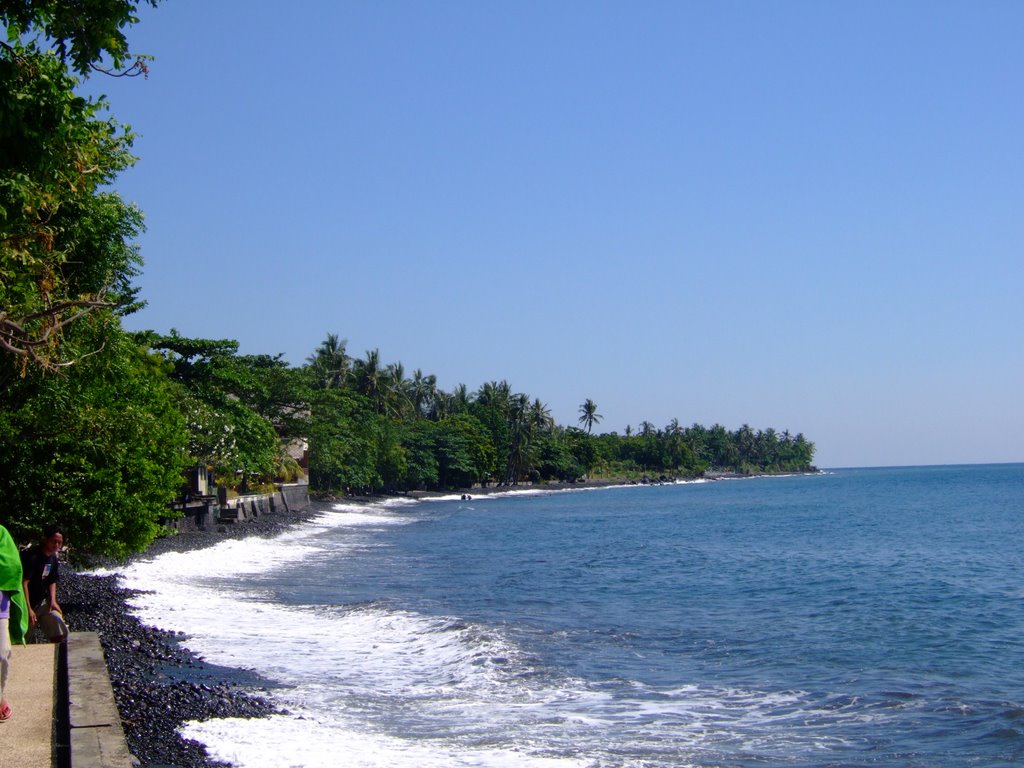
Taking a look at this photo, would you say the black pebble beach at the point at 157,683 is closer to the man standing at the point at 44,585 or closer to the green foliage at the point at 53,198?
the man standing at the point at 44,585

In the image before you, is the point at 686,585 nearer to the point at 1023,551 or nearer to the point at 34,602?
the point at 1023,551

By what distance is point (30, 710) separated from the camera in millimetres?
8195

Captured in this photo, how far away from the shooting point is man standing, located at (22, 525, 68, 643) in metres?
10.2

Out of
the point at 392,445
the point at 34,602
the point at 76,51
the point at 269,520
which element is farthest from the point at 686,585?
the point at 392,445

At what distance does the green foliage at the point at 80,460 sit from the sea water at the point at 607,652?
2.35 metres

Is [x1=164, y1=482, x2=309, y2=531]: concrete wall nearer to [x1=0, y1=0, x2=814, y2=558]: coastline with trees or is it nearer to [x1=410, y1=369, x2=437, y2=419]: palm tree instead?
[x1=0, y1=0, x2=814, y2=558]: coastline with trees

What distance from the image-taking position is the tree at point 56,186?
22.3 ft

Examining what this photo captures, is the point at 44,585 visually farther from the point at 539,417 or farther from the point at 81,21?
the point at 539,417

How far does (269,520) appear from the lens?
4831 cm

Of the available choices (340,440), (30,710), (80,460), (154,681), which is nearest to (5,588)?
(30,710)

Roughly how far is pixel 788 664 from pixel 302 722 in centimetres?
827

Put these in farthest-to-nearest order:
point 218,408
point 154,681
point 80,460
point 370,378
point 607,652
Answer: point 370,378
point 218,408
point 607,652
point 80,460
point 154,681

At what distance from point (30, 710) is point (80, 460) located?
7.59 m

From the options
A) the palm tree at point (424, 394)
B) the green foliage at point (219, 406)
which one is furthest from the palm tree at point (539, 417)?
the green foliage at point (219, 406)
